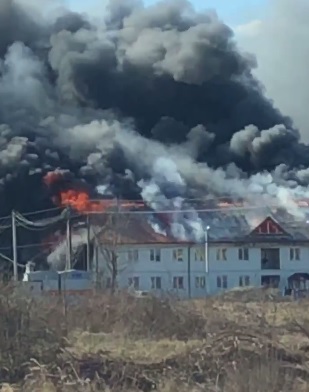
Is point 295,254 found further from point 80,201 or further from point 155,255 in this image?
point 80,201

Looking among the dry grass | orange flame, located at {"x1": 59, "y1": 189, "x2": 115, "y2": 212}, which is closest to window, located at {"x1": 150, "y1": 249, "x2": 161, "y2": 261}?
orange flame, located at {"x1": 59, "y1": 189, "x2": 115, "y2": 212}

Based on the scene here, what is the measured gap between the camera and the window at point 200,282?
50.6m

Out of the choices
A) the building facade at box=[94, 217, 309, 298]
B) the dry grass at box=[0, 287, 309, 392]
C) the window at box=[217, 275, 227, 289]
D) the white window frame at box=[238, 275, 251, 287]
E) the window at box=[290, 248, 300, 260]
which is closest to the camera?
the dry grass at box=[0, 287, 309, 392]

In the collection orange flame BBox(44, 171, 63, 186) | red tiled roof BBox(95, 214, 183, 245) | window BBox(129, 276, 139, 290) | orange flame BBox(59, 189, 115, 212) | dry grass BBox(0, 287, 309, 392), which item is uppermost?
orange flame BBox(44, 171, 63, 186)

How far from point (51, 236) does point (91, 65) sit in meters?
18.7

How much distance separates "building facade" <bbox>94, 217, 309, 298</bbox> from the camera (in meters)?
51.0

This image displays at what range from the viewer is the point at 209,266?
53.4m

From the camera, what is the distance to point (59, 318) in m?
13.4

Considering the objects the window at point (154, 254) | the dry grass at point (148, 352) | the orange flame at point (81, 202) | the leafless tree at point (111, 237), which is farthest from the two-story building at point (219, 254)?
the dry grass at point (148, 352)

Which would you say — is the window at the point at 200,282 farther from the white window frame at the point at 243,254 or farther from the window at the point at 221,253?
the white window frame at the point at 243,254

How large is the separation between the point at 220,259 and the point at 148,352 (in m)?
→ 41.6

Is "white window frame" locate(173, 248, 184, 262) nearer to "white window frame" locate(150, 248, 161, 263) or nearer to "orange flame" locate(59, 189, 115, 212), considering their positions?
"white window frame" locate(150, 248, 161, 263)

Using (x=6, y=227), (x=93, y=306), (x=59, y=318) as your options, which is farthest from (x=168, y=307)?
(x=6, y=227)

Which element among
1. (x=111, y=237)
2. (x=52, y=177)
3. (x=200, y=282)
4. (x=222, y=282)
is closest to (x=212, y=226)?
(x=222, y=282)
